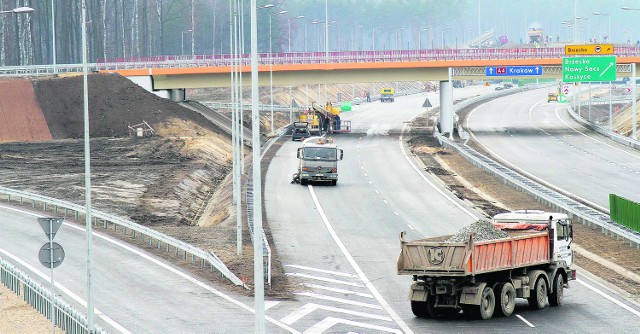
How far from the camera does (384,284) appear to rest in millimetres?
39844

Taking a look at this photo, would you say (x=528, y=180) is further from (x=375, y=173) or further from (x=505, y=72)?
(x=505, y=72)

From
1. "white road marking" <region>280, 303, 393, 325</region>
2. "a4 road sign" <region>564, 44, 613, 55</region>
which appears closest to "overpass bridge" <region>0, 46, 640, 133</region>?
"a4 road sign" <region>564, 44, 613, 55</region>

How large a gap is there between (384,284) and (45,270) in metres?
11.7

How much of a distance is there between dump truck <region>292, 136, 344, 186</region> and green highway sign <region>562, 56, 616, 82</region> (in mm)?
37512

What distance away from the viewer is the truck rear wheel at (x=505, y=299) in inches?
1302

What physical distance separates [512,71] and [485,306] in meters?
69.1

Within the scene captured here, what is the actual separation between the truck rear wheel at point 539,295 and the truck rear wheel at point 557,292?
0.45m

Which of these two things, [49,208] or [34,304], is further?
[49,208]

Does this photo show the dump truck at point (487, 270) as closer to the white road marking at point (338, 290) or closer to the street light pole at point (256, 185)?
the white road marking at point (338, 290)

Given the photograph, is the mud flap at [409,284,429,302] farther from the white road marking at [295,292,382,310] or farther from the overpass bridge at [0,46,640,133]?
the overpass bridge at [0,46,640,133]

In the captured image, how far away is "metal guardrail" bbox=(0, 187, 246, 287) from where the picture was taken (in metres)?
40.7

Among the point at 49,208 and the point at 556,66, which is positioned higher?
the point at 556,66

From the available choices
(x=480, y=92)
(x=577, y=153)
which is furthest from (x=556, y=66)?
(x=480, y=92)

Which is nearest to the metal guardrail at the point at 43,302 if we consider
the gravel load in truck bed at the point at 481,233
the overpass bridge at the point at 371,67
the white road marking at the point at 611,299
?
the gravel load in truck bed at the point at 481,233
